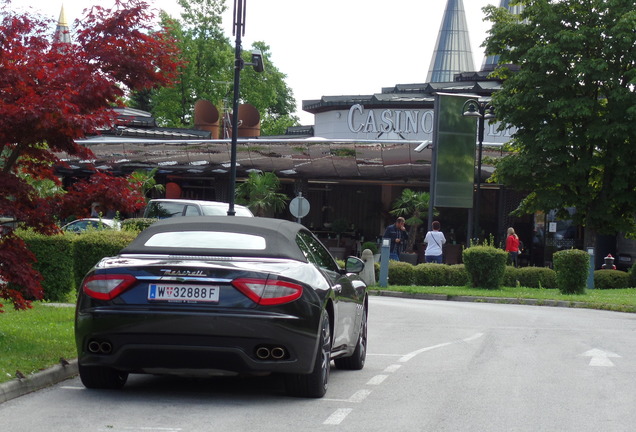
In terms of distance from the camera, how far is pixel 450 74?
83250 millimetres

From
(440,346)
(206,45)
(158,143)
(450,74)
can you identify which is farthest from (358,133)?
(440,346)

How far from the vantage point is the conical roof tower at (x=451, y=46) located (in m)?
83.4

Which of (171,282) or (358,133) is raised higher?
(358,133)

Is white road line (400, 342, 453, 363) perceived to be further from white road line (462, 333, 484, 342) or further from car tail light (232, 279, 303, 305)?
car tail light (232, 279, 303, 305)

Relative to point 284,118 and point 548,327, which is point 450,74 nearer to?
point 284,118

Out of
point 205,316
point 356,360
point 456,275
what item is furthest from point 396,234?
point 205,316

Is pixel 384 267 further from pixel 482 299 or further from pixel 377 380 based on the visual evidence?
pixel 377 380

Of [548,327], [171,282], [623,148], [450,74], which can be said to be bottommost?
[548,327]

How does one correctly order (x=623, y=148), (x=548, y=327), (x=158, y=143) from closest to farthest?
(x=548, y=327) < (x=623, y=148) < (x=158, y=143)

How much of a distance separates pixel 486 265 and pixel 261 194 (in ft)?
63.4

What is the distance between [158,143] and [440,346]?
34.7m

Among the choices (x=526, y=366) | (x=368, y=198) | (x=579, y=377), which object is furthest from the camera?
(x=368, y=198)

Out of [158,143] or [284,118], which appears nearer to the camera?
[158,143]

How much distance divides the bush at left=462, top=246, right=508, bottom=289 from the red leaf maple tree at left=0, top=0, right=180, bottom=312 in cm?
1755
